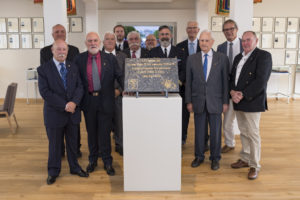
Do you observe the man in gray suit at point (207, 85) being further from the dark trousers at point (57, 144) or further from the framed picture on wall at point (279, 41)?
the framed picture on wall at point (279, 41)

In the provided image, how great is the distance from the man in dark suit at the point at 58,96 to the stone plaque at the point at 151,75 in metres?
0.64

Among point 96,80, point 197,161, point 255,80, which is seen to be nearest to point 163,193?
point 197,161

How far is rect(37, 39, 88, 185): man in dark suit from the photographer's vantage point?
325 cm

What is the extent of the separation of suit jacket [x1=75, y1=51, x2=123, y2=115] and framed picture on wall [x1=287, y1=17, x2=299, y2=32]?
7.73 metres

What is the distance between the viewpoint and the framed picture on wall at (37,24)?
30.4ft

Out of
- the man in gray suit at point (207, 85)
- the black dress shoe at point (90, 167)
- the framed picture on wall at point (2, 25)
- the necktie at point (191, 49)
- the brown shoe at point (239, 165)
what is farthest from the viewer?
the framed picture on wall at point (2, 25)

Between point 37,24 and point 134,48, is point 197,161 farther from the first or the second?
point 37,24

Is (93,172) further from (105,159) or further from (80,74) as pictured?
(80,74)

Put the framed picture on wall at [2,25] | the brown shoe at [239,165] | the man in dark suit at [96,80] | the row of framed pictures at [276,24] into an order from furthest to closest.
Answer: the row of framed pictures at [276,24]
the framed picture on wall at [2,25]
the brown shoe at [239,165]
the man in dark suit at [96,80]

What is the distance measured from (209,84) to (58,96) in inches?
70.4

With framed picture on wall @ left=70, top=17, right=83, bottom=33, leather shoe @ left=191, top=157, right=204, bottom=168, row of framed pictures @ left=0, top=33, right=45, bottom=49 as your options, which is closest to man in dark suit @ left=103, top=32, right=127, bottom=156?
leather shoe @ left=191, top=157, right=204, bottom=168

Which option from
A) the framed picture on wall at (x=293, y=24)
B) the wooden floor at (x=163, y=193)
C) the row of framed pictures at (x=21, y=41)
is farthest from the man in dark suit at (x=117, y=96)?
the framed picture on wall at (x=293, y=24)

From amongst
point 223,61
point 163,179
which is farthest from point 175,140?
point 223,61

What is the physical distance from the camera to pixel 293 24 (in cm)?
930
